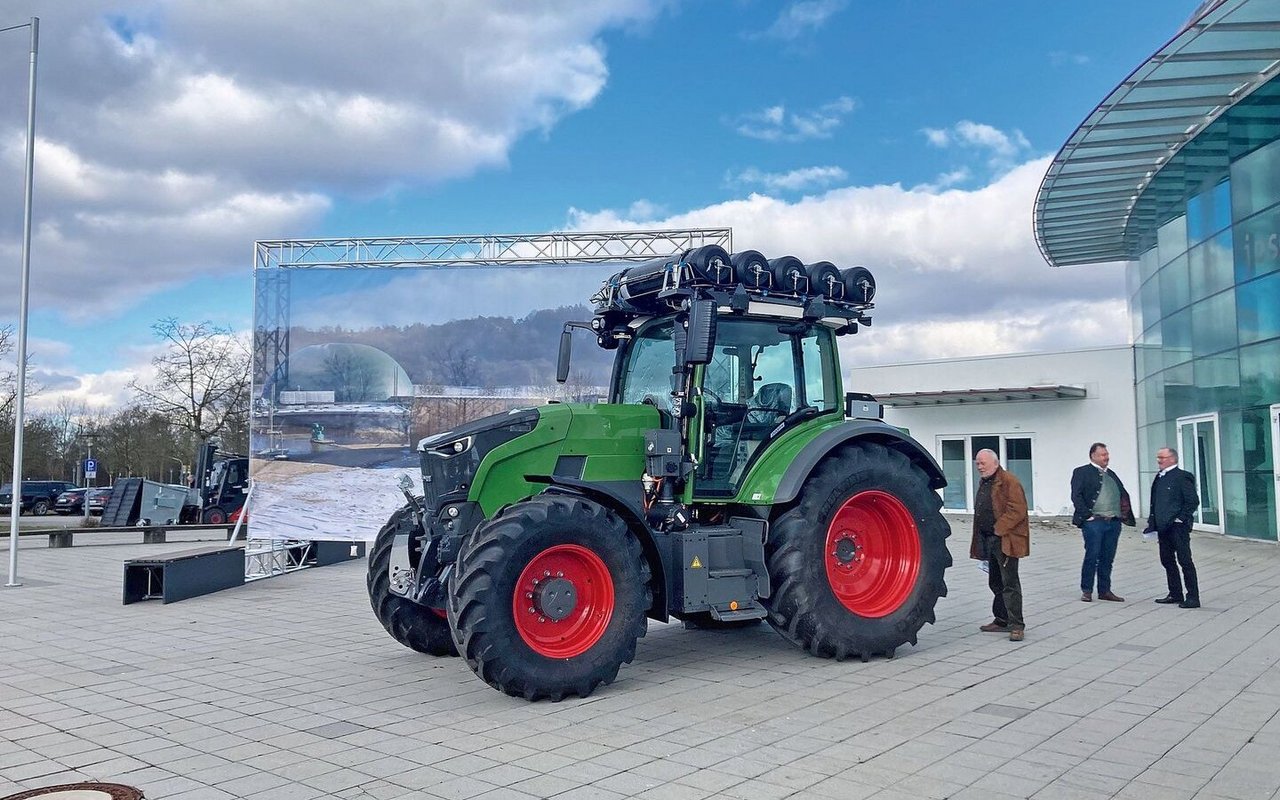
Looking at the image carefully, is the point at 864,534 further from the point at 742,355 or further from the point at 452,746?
the point at 452,746

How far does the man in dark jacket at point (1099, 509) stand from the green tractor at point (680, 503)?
2.87 m

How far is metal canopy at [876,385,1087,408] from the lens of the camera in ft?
78.0

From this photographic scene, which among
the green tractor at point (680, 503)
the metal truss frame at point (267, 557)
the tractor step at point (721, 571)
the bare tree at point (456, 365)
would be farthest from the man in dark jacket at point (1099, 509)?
the metal truss frame at point (267, 557)

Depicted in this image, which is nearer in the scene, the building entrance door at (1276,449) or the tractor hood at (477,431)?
the tractor hood at (477,431)

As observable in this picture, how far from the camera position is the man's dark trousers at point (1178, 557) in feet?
32.6

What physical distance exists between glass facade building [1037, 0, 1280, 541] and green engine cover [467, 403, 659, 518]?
1146 cm

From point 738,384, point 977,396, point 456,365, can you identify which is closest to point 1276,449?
point 977,396

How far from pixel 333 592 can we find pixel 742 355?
7.60 m

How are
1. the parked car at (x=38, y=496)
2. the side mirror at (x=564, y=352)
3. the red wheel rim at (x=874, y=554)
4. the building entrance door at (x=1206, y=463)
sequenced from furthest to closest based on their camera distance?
the parked car at (x=38, y=496)
the building entrance door at (x=1206, y=463)
the side mirror at (x=564, y=352)
the red wheel rim at (x=874, y=554)

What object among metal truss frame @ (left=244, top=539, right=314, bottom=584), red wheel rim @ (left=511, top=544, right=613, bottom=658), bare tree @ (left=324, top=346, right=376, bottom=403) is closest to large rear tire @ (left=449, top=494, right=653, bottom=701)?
red wheel rim @ (left=511, top=544, right=613, bottom=658)

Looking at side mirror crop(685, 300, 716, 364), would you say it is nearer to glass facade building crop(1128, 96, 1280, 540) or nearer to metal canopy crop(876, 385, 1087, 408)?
glass facade building crop(1128, 96, 1280, 540)

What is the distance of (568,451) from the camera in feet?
22.5

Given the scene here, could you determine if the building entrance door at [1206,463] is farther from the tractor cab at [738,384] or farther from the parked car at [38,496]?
the parked car at [38,496]

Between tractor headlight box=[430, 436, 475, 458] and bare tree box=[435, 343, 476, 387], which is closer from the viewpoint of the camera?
tractor headlight box=[430, 436, 475, 458]
